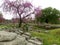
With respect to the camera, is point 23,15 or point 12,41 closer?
point 12,41

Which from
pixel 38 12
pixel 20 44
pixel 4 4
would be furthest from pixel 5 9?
pixel 20 44

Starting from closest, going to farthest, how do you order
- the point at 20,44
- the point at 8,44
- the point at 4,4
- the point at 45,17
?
the point at 8,44, the point at 20,44, the point at 4,4, the point at 45,17

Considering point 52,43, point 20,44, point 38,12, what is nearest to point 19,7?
point 38,12

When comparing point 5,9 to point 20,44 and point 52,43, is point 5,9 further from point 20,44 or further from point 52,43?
point 20,44

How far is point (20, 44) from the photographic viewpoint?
812 centimetres

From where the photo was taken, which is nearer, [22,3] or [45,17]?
[22,3]

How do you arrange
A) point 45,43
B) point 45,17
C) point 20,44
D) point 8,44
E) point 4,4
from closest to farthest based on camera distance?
point 8,44 → point 20,44 → point 45,43 → point 4,4 → point 45,17

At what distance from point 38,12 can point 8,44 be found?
30.9 feet

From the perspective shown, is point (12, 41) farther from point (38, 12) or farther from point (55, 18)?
point (55, 18)

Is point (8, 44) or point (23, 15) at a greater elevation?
point (23, 15)

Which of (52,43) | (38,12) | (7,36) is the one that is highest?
(38,12)

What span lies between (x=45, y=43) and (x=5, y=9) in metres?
7.15

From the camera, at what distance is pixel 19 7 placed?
16609 millimetres

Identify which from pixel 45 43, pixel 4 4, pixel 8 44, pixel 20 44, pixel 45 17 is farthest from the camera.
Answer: pixel 45 17
